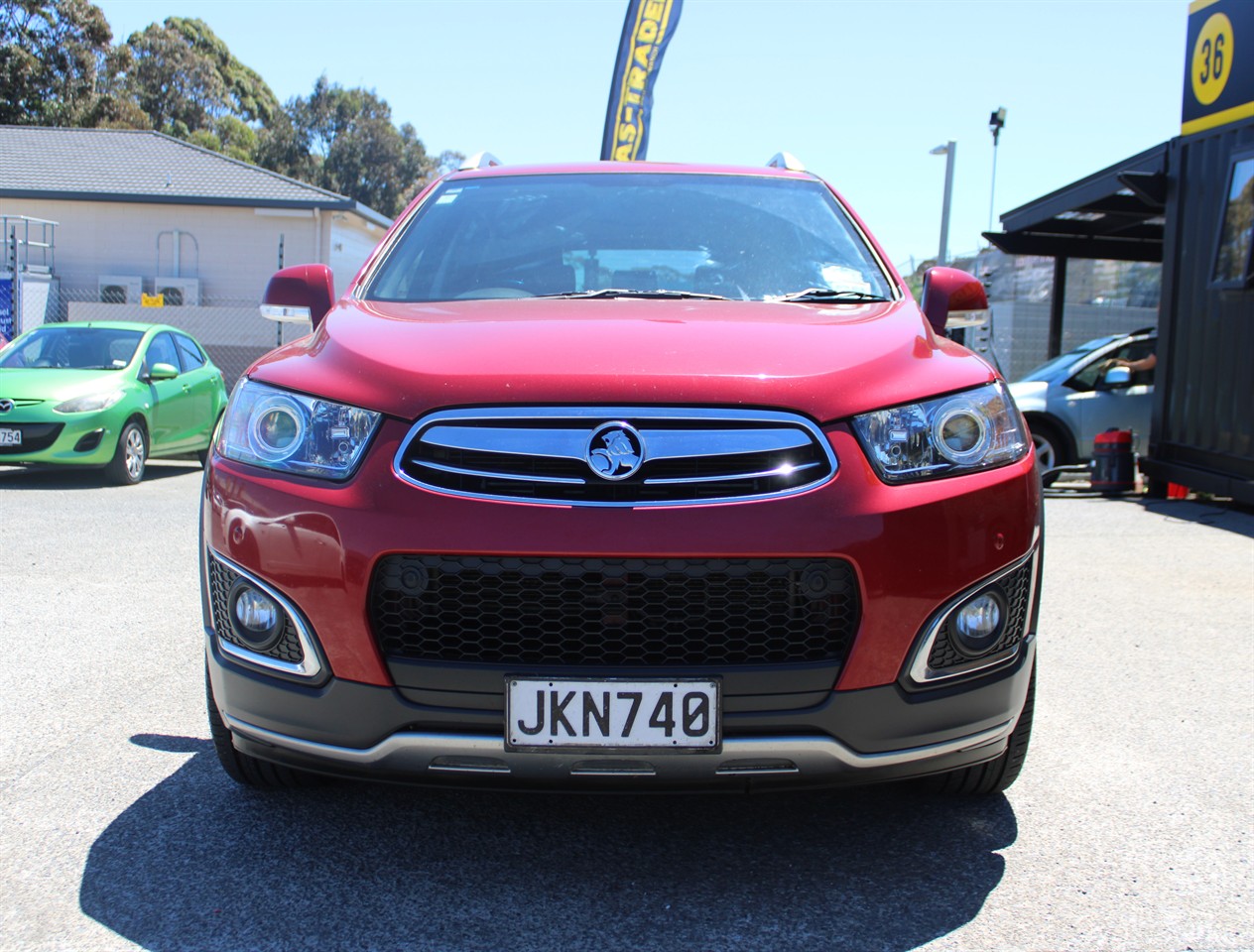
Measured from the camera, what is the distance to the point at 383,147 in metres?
66.9

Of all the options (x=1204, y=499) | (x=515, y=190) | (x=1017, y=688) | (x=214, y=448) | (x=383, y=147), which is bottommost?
(x=1204, y=499)

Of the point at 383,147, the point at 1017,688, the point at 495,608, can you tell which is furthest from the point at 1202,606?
the point at 383,147

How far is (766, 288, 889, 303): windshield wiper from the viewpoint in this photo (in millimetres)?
3301

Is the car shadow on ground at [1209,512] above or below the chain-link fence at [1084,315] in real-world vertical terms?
below

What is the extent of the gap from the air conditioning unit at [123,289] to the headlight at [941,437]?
26155mm

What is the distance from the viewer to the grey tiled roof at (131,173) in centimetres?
2605

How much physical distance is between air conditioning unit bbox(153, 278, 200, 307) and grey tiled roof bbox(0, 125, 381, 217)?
1.76 meters

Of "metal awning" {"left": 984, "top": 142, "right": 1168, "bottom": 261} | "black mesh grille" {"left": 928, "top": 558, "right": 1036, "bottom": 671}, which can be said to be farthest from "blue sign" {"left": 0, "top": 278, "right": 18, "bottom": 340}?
"black mesh grille" {"left": 928, "top": 558, "right": 1036, "bottom": 671}

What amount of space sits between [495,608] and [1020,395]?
10.5 meters

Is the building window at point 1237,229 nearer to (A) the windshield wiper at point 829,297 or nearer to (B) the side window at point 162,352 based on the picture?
(A) the windshield wiper at point 829,297

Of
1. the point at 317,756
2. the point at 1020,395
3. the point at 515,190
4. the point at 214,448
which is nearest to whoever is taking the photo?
the point at 317,756

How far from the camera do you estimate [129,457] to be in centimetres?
1059

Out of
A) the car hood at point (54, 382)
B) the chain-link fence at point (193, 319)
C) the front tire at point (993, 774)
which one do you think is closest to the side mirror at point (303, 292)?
the front tire at point (993, 774)

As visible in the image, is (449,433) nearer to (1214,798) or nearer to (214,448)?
(214,448)
